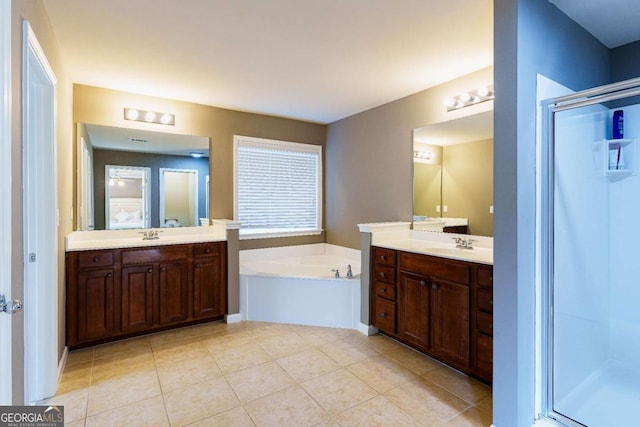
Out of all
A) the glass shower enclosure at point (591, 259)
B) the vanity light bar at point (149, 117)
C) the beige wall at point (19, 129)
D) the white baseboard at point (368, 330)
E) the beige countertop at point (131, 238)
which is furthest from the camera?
the vanity light bar at point (149, 117)

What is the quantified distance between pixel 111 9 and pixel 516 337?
Result: 307 centimetres

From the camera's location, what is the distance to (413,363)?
2.63 metres

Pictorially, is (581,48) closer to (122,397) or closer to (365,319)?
(365,319)

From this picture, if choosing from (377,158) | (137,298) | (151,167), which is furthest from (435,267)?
(151,167)

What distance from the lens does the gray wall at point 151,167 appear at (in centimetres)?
331

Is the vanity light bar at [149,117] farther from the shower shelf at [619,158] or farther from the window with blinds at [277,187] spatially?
the shower shelf at [619,158]

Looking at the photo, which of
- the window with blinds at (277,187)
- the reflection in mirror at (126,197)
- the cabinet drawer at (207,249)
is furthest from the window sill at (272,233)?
the reflection in mirror at (126,197)

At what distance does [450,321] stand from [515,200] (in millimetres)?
1180

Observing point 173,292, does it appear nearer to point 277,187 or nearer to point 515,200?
point 277,187

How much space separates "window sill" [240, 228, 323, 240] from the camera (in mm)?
4230

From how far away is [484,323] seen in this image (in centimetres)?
224

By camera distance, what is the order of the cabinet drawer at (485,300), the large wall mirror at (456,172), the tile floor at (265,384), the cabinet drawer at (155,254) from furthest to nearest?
the cabinet drawer at (155,254) < the large wall mirror at (456,172) < the cabinet drawer at (485,300) < the tile floor at (265,384)

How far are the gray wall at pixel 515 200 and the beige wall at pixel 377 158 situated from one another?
1.05 meters

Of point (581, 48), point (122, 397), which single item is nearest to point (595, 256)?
point (581, 48)
